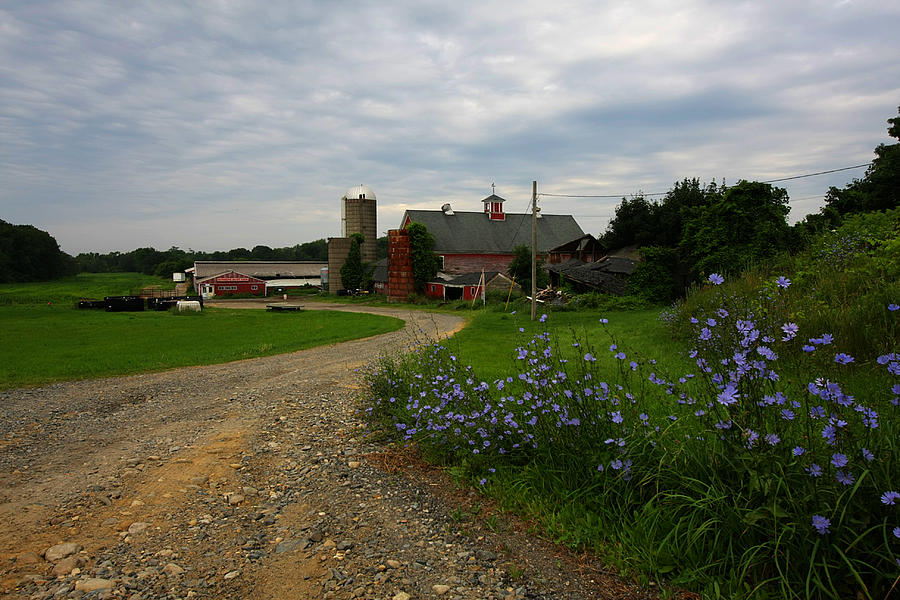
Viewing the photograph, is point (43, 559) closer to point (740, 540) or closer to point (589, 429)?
point (589, 429)

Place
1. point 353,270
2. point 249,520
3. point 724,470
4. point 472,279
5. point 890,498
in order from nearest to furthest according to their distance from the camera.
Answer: point 890,498 < point 724,470 < point 249,520 < point 472,279 < point 353,270

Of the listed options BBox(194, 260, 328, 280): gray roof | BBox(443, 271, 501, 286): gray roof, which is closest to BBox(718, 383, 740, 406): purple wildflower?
BBox(443, 271, 501, 286): gray roof

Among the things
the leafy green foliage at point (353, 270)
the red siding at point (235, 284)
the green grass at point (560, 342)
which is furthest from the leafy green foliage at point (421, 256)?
the red siding at point (235, 284)

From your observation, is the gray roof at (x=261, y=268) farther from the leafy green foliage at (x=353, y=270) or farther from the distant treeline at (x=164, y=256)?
the distant treeline at (x=164, y=256)

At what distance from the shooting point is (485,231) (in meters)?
57.4

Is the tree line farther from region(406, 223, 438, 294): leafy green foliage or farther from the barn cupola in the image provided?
the barn cupola

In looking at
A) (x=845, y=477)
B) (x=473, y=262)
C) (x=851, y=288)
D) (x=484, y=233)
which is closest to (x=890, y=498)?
(x=845, y=477)

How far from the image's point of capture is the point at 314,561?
11.8 ft

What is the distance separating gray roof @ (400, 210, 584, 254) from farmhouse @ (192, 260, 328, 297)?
68.4 feet

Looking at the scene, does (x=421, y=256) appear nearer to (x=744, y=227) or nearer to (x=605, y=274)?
(x=605, y=274)

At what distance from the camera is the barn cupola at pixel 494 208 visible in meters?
59.5

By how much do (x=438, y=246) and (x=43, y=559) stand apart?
50734mm

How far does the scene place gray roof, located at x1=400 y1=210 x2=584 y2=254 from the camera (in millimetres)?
54969

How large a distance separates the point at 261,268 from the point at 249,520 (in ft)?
257
